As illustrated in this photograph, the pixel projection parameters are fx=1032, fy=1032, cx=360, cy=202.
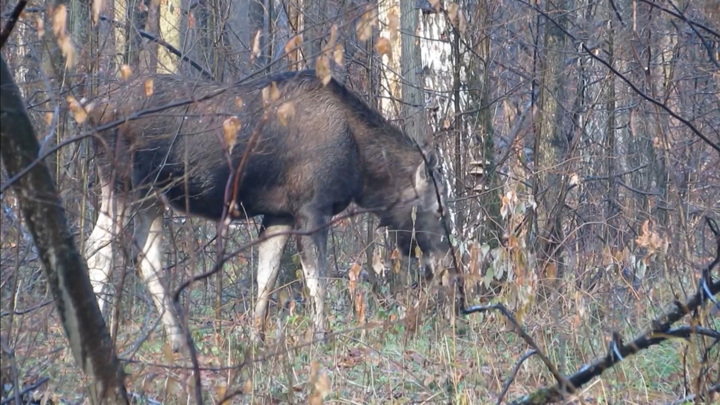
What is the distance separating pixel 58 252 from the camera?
142 inches

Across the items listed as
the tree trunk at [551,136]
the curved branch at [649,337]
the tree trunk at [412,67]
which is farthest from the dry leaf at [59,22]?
the tree trunk at [551,136]

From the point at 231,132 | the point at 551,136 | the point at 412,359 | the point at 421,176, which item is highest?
the point at 551,136

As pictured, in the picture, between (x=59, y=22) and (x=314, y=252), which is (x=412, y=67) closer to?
(x=314, y=252)

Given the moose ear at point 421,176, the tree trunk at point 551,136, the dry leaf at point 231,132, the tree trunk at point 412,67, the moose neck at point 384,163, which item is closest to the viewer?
the dry leaf at point 231,132

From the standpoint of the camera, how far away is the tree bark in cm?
352

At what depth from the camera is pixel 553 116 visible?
412 inches

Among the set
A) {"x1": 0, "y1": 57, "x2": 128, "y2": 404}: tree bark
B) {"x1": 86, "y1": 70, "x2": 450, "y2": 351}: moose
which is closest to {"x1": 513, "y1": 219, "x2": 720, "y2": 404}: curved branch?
{"x1": 0, "y1": 57, "x2": 128, "y2": 404}: tree bark

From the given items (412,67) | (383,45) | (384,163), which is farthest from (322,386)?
(412,67)

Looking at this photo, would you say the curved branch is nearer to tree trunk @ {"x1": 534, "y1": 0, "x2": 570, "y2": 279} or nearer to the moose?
the moose

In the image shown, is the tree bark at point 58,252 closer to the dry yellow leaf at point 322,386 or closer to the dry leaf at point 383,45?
the dry yellow leaf at point 322,386

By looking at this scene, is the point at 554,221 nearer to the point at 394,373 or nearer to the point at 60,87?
the point at 394,373

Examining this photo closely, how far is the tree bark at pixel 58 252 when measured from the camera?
11.5ft

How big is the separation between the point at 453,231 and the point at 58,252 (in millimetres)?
5723

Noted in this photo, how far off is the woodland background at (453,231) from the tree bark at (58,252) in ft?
0.37
